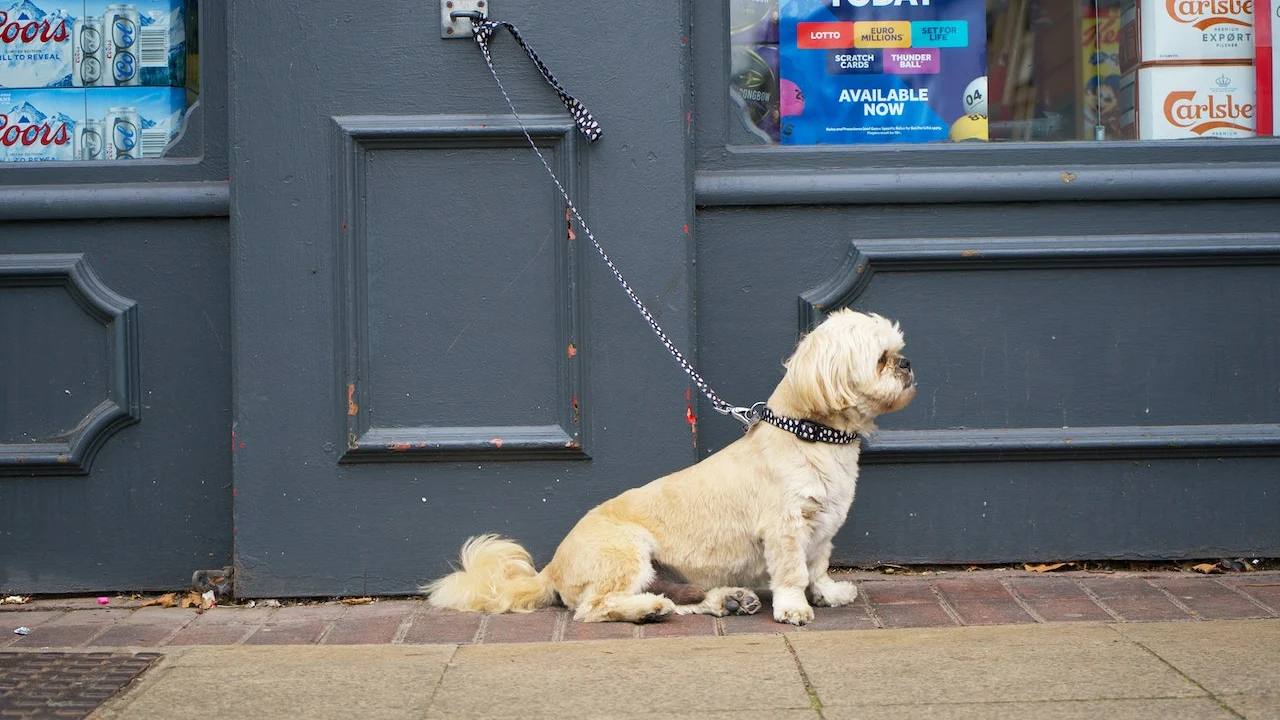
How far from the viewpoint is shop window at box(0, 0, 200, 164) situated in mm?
5102

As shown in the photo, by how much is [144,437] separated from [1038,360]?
3.52 metres

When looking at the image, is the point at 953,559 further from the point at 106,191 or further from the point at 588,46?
the point at 106,191

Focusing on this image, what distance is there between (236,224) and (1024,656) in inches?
123

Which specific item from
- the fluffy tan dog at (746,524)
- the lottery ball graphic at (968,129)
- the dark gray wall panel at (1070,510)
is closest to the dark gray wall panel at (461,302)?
the fluffy tan dog at (746,524)

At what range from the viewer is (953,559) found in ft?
16.1

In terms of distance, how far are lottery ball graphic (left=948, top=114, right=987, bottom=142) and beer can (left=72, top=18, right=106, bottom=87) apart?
3.53m

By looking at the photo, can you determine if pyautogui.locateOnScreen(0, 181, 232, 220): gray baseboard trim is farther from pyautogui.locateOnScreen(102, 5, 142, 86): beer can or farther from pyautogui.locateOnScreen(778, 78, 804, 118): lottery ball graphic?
pyautogui.locateOnScreen(778, 78, 804, 118): lottery ball graphic

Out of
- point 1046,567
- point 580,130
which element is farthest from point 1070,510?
point 580,130

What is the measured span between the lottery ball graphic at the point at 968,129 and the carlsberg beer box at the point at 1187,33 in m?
0.67

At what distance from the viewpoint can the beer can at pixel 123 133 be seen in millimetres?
5086

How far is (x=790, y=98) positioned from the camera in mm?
5129

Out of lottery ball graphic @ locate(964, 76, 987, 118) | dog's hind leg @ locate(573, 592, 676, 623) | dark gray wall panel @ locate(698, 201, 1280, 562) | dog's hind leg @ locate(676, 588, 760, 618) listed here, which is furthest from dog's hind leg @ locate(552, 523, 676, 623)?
lottery ball graphic @ locate(964, 76, 987, 118)

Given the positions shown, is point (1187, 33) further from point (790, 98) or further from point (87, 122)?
point (87, 122)

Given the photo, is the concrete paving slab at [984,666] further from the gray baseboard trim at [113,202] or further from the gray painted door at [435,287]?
the gray baseboard trim at [113,202]
